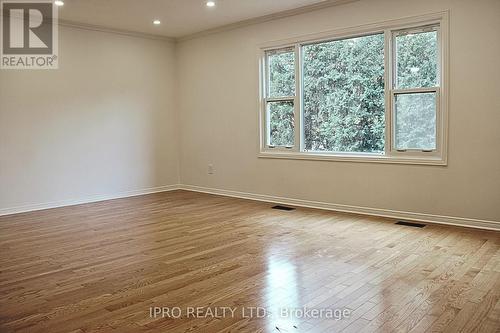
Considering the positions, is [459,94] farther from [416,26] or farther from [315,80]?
[315,80]

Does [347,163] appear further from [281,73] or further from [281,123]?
[281,73]

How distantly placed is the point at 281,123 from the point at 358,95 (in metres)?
1.23

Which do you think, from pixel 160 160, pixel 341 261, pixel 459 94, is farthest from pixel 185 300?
pixel 160 160

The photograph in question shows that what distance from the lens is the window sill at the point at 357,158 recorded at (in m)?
4.83

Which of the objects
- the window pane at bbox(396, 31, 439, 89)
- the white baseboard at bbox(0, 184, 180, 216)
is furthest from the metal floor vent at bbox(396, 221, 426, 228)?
the white baseboard at bbox(0, 184, 180, 216)

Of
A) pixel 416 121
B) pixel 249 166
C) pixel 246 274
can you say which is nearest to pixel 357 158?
pixel 416 121

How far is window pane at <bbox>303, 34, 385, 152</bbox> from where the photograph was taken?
5.29 m

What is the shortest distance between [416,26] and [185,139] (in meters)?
4.18

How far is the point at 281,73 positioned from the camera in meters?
6.22

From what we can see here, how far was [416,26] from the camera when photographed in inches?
191

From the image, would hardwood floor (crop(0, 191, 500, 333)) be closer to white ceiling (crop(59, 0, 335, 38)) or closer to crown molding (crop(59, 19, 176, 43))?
white ceiling (crop(59, 0, 335, 38))

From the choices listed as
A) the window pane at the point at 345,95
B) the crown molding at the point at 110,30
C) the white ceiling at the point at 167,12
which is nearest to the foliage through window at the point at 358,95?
the window pane at the point at 345,95

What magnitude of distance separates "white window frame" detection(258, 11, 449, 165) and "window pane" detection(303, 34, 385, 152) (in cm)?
10

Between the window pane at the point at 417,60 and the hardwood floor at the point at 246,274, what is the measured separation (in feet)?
5.19
